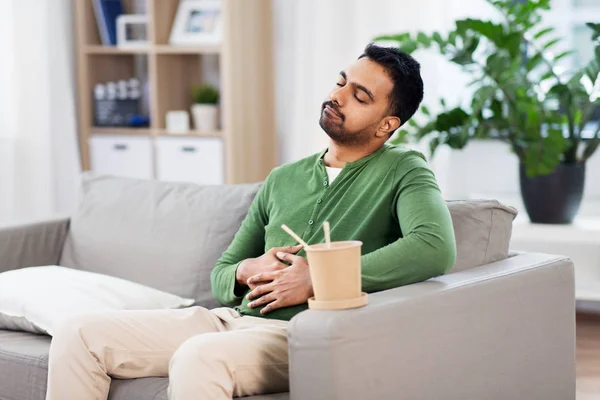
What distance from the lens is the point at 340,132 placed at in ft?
7.17

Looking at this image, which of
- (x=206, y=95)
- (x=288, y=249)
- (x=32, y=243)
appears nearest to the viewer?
(x=288, y=249)

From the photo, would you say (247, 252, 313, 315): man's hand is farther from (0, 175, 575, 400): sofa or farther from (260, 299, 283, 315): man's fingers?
(0, 175, 575, 400): sofa

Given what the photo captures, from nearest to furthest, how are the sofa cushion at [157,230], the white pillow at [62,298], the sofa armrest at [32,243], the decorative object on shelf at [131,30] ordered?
the white pillow at [62,298]
the sofa cushion at [157,230]
the sofa armrest at [32,243]
the decorative object on shelf at [131,30]

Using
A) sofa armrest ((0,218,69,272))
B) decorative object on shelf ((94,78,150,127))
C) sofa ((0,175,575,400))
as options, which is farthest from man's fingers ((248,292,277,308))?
decorative object on shelf ((94,78,150,127))

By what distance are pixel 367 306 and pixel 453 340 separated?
24cm

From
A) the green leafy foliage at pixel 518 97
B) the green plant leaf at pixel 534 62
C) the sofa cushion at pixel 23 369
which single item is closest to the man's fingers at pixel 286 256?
the sofa cushion at pixel 23 369

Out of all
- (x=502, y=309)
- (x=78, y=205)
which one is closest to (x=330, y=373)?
(x=502, y=309)

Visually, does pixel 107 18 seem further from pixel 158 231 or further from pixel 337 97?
pixel 337 97

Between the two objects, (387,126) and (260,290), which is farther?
(387,126)

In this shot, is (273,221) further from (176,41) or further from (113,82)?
(113,82)

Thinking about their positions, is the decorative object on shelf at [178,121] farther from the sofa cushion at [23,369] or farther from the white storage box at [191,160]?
the sofa cushion at [23,369]

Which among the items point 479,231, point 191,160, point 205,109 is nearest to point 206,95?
point 205,109

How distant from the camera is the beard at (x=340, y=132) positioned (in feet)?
7.15

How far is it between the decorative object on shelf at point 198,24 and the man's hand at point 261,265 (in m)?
2.37
